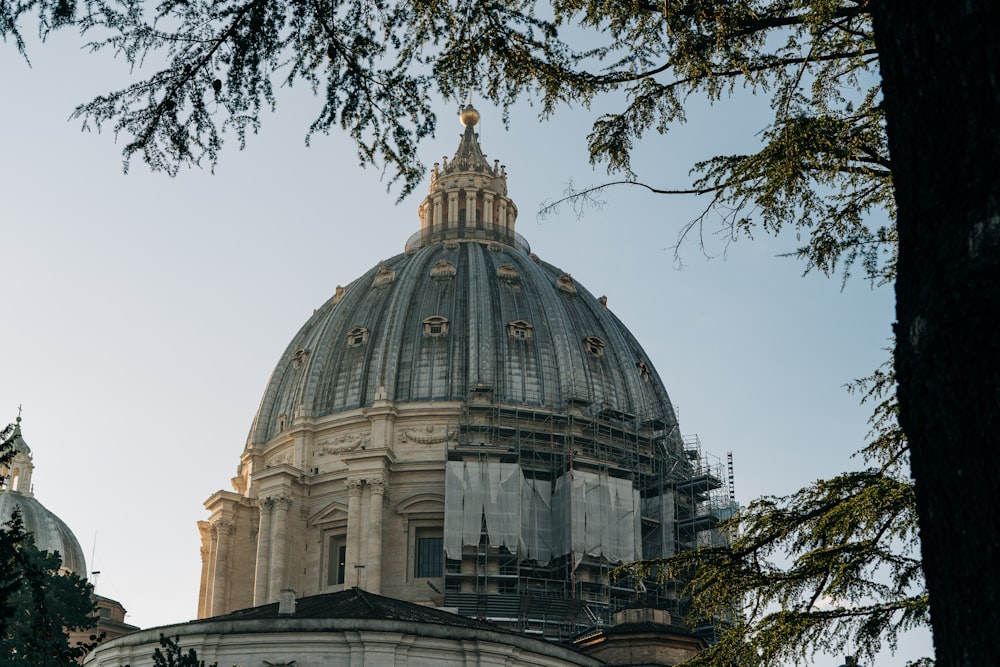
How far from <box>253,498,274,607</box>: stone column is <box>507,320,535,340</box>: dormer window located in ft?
49.2

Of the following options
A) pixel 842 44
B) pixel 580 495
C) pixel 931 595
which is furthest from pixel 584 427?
pixel 931 595

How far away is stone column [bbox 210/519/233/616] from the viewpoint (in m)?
64.6

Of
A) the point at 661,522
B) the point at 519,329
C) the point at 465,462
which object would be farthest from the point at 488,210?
the point at 661,522

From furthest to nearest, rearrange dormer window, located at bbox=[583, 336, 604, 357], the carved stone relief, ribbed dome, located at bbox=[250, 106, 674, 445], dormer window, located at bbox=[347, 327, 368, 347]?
dormer window, located at bbox=[347, 327, 368, 347]
dormer window, located at bbox=[583, 336, 604, 357]
ribbed dome, located at bbox=[250, 106, 674, 445]
the carved stone relief

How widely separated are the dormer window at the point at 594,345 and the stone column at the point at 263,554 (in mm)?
18224

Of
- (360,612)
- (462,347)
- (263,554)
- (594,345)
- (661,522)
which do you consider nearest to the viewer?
(360,612)

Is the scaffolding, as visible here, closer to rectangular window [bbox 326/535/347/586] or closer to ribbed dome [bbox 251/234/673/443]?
ribbed dome [bbox 251/234/673/443]

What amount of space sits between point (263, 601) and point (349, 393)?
1133 centimetres

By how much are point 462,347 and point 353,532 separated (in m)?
11.9

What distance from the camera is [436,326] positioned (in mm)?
65875

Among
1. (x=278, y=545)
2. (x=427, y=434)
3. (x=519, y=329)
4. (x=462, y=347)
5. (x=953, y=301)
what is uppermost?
(x=519, y=329)

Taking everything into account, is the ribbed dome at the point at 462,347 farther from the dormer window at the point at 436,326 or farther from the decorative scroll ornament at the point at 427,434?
the decorative scroll ornament at the point at 427,434

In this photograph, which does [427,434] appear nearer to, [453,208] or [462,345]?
[462,345]

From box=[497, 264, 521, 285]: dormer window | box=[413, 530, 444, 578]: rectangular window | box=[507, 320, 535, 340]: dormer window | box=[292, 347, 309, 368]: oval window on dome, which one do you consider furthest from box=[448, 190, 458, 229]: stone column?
box=[413, 530, 444, 578]: rectangular window
